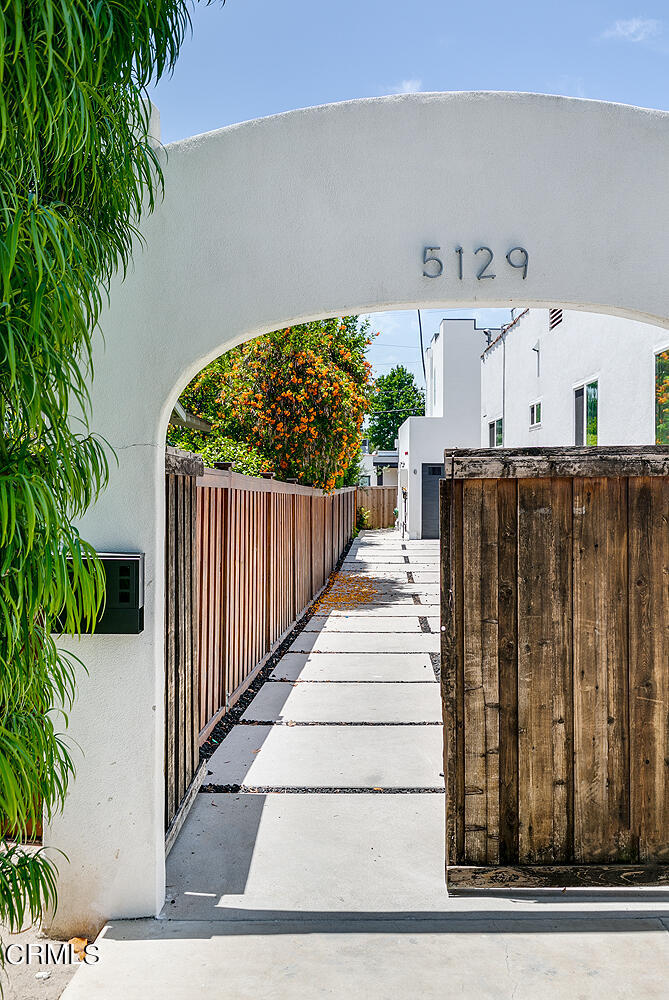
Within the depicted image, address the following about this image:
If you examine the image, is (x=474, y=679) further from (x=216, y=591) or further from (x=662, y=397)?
(x=662, y=397)

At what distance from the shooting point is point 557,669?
148 inches

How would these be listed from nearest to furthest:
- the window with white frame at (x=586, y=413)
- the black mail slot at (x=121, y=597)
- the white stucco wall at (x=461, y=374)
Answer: the black mail slot at (x=121, y=597) → the window with white frame at (x=586, y=413) → the white stucco wall at (x=461, y=374)

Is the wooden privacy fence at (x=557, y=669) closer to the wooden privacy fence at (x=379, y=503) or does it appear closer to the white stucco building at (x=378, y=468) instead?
the wooden privacy fence at (x=379, y=503)

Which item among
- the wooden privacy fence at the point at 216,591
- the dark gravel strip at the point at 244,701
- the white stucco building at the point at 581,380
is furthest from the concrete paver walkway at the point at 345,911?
the white stucco building at the point at 581,380

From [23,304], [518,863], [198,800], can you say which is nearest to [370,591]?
[198,800]

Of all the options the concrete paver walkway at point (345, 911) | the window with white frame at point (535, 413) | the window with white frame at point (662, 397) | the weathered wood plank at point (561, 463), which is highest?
the window with white frame at point (535, 413)

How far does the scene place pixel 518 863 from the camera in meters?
3.71

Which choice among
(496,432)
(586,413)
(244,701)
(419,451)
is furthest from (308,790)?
(419,451)

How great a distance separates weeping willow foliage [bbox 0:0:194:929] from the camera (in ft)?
7.54

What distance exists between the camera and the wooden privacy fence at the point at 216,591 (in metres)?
4.25

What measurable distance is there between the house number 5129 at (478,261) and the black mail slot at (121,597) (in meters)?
1.86

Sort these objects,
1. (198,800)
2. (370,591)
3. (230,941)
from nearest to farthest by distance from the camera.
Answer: (230,941) → (198,800) → (370,591)

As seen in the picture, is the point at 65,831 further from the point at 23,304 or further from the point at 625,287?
the point at 625,287

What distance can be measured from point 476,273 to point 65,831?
3125mm
